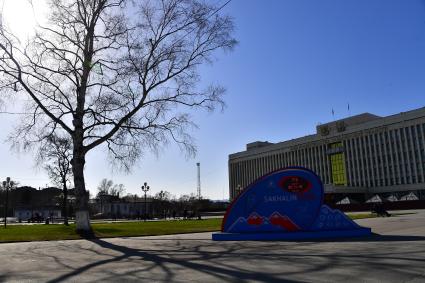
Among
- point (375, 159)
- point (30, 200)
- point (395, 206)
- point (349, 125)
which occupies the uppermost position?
point (349, 125)

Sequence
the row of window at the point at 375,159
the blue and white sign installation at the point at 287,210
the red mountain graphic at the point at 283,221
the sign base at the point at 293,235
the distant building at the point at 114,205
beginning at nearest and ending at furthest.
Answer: the sign base at the point at 293,235, the blue and white sign installation at the point at 287,210, the red mountain graphic at the point at 283,221, the row of window at the point at 375,159, the distant building at the point at 114,205

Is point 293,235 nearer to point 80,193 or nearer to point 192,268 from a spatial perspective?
point 192,268

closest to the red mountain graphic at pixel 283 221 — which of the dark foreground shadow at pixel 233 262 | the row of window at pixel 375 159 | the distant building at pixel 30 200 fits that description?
the dark foreground shadow at pixel 233 262

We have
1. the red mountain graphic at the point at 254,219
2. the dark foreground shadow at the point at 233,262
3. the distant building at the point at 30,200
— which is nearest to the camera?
the dark foreground shadow at the point at 233,262

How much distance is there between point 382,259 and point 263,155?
151 metres

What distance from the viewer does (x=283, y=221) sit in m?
21.1

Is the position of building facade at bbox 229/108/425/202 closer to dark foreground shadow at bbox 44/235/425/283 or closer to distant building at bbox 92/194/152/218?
distant building at bbox 92/194/152/218

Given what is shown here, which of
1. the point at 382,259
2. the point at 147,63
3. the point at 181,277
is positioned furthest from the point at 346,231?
the point at 147,63

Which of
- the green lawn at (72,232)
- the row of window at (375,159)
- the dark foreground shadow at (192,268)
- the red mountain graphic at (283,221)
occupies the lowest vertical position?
the dark foreground shadow at (192,268)

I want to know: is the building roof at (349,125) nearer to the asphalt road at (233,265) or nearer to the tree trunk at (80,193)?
the tree trunk at (80,193)

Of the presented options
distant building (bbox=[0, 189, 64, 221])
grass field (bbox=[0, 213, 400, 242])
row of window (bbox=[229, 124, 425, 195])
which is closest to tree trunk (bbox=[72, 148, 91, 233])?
grass field (bbox=[0, 213, 400, 242])

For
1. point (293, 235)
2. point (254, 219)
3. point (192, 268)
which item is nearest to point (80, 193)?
point (254, 219)

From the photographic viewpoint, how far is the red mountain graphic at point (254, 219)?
21422mm

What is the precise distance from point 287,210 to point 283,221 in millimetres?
537
